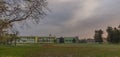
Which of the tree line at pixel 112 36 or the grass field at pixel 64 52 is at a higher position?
the tree line at pixel 112 36

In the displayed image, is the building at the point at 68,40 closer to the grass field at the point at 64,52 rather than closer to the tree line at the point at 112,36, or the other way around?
the tree line at the point at 112,36

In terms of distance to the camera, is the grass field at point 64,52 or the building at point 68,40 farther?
the building at point 68,40

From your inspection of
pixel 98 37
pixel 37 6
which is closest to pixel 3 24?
pixel 37 6

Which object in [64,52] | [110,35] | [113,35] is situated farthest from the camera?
[110,35]

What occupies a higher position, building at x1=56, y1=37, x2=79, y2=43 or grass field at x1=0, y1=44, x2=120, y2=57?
building at x1=56, y1=37, x2=79, y2=43

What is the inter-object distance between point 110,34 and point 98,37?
17.6m

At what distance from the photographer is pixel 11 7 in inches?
781

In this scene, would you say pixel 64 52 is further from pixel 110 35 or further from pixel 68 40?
pixel 68 40

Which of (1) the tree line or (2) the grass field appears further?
(1) the tree line

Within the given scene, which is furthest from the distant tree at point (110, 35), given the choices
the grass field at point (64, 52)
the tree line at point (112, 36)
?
the grass field at point (64, 52)

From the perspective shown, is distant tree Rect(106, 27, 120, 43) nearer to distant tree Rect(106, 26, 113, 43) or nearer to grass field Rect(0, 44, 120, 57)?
distant tree Rect(106, 26, 113, 43)

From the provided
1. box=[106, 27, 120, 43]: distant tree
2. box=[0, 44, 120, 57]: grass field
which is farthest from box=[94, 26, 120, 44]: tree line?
box=[0, 44, 120, 57]: grass field

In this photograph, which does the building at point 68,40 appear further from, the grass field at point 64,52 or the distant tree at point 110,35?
the grass field at point 64,52

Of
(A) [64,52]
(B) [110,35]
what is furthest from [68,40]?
(A) [64,52]
